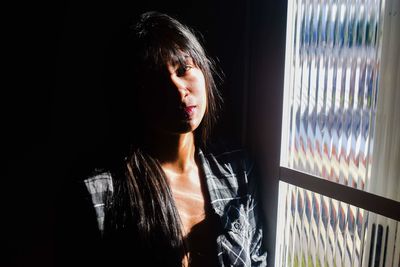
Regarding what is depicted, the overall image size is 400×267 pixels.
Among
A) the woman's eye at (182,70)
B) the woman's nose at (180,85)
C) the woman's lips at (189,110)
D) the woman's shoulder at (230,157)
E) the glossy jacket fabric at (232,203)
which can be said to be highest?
the woman's eye at (182,70)

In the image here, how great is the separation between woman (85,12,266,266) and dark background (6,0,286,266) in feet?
0.40

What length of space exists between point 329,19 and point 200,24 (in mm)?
490

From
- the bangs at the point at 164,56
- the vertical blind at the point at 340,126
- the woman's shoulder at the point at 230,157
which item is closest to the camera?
the vertical blind at the point at 340,126

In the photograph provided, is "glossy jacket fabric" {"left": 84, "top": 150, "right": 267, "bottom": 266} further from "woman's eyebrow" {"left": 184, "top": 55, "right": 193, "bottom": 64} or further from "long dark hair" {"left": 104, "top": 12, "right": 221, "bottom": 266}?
"woman's eyebrow" {"left": 184, "top": 55, "right": 193, "bottom": 64}

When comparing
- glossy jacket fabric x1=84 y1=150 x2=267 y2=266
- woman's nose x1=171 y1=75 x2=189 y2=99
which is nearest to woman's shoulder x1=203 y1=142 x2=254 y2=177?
glossy jacket fabric x1=84 y1=150 x2=267 y2=266

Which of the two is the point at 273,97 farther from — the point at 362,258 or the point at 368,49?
the point at 362,258

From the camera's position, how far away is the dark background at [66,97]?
1021 mm

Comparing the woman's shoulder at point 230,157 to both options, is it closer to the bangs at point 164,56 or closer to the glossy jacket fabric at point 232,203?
the glossy jacket fabric at point 232,203

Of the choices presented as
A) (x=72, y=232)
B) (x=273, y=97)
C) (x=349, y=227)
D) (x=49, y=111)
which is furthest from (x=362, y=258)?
(x=49, y=111)

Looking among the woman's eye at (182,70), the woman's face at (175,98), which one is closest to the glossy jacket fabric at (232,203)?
the woman's face at (175,98)

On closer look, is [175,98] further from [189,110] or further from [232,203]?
[232,203]

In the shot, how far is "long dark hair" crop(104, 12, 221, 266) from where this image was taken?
92cm

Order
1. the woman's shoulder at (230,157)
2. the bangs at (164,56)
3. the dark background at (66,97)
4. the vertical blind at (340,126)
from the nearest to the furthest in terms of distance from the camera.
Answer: the vertical blind at (340,126), the bangs at (164,56), the dark background at (66,97), the woman's shoulder at (230,157)

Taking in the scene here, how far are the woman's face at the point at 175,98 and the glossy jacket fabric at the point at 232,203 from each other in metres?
0.21
